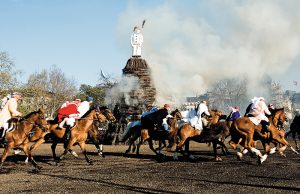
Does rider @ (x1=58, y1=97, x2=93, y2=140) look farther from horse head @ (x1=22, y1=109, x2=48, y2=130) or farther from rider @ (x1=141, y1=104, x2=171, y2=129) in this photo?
rider @ (x1=141, y1=104, x2=171, y2=129)

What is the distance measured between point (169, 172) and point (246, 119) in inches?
195

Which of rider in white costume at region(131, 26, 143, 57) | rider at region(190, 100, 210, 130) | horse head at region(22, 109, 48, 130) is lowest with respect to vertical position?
horse head at region(22, 109, 48, 130)

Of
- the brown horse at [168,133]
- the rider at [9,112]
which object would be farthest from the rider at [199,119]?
the rider at [9,112]

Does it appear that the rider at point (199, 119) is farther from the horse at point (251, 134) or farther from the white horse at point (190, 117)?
the horse at point (251, 134)

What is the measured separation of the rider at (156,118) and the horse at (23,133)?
235 inches

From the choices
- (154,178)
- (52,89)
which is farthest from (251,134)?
(52,89)

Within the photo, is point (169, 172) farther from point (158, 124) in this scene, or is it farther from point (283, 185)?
point (158, 124)

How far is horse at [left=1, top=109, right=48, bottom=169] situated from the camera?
16.9 m

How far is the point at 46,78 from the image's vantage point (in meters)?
74.7

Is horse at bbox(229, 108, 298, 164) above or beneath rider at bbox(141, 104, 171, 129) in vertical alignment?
beneath

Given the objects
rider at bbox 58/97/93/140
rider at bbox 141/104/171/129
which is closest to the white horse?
rider at bbox 141/104/171/129

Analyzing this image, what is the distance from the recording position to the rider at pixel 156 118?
21547 millimetres

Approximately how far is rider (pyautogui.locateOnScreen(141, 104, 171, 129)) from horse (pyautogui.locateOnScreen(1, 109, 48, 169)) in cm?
598

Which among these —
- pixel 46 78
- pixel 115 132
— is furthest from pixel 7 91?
pixel 46 78
